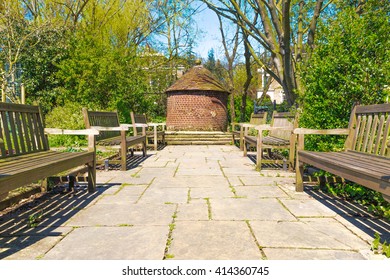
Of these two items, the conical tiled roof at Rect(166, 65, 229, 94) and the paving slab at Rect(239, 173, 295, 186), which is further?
the conical tiled roof at Rect(166, 65, 229, 94)

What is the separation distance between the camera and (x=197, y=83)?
16.7m

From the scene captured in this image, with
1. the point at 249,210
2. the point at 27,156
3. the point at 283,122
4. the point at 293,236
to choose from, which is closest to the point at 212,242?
the point at 293,236

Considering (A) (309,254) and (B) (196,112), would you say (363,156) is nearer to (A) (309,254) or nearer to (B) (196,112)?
(A) (309,254)

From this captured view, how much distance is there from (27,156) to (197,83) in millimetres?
13732

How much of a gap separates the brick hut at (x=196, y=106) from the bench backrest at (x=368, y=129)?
40.6ft

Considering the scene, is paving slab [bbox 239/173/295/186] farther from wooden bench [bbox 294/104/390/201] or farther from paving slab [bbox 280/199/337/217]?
paving slab [bbox 280/199/337/217]

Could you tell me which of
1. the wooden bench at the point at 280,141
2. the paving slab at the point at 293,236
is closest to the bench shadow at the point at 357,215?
the paving slab at the point at 293,236

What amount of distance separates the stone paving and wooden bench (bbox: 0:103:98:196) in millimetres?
507

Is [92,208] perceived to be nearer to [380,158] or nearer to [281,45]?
[380,158]

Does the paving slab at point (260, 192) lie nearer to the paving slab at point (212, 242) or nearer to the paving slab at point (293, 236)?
the paving slab at point (293, 236)

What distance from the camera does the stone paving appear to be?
234 centimetres

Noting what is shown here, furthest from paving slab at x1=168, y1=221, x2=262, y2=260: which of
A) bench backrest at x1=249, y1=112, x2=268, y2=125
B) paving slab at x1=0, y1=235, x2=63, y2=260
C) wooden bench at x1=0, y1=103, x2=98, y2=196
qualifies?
bench backrest at x1=249, y1=112, x2=268, y2=125
